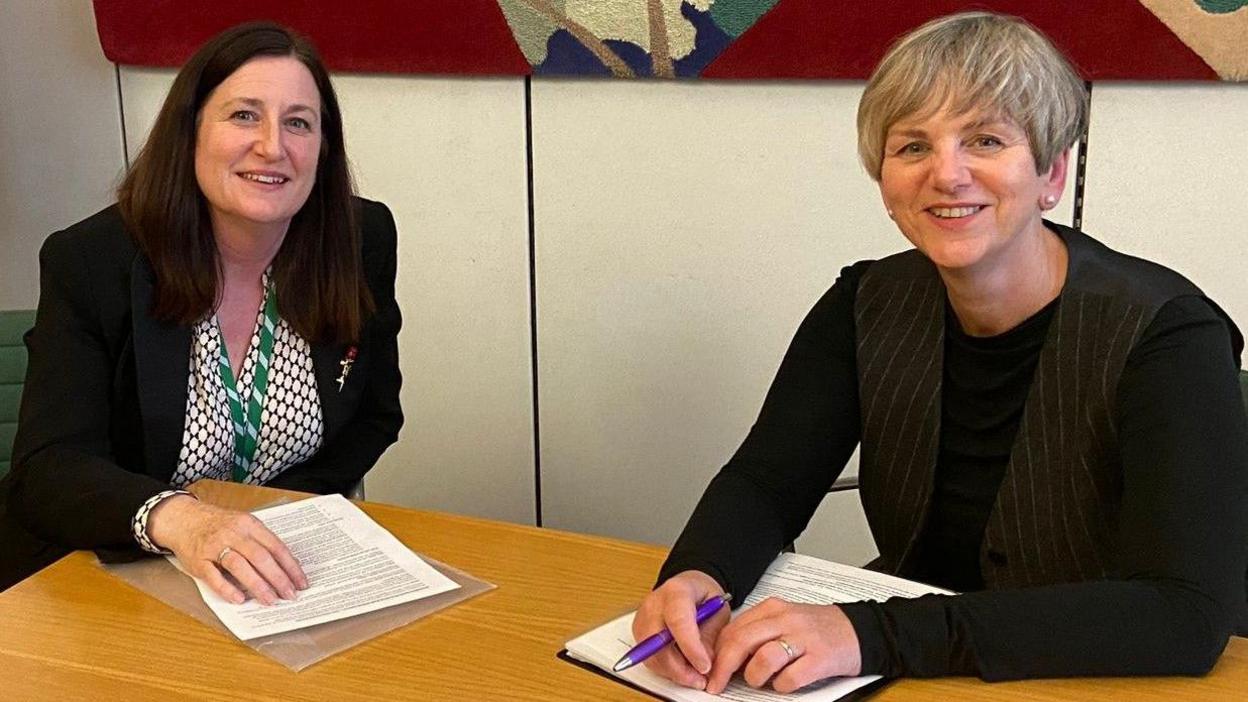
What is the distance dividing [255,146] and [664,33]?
1006 millimetres

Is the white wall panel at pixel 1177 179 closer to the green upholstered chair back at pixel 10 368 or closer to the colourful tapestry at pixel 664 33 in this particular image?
the colourful tapestry at pixel 664 33

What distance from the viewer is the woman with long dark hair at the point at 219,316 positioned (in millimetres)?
1901

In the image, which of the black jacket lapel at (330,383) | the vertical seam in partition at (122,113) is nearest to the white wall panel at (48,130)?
the vertical seam in partition at (122,113)

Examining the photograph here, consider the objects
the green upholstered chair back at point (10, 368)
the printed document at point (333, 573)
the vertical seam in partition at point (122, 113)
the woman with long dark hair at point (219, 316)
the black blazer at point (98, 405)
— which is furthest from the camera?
the vertical seam in partition at point (122, 113)

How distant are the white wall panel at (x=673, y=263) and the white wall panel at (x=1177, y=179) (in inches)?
17.1

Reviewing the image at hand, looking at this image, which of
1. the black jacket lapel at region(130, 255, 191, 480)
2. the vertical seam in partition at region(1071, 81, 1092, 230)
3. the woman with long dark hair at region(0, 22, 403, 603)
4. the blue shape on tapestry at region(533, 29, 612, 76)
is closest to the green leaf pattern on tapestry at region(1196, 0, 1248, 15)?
the vertical seam in partition at region(1071, 81, 1092, 230)

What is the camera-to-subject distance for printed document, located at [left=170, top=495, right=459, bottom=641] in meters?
1.46

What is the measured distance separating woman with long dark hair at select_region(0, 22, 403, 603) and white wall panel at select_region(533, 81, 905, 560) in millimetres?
770

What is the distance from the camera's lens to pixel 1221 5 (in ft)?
7.61

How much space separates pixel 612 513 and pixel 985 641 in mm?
1886

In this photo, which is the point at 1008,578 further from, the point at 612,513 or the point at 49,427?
the point at 612,513

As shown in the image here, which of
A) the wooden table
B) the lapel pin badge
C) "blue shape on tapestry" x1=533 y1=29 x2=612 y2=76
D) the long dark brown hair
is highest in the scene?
"blue shape on tapestry" x1=533 y1=29 x2=612 y2=76

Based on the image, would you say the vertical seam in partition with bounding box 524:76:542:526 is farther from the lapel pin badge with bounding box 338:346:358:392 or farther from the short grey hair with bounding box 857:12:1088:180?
the short grey hair with bounding box 857:12:1088:180

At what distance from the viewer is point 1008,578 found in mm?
1623
